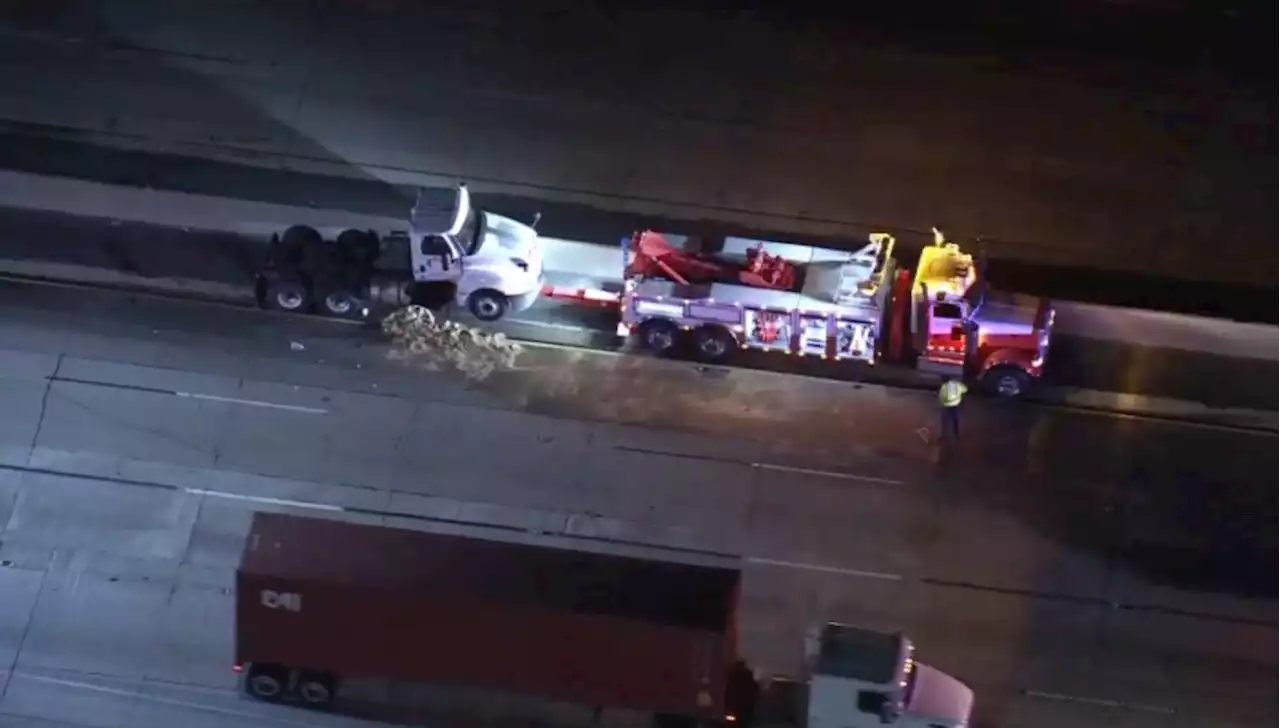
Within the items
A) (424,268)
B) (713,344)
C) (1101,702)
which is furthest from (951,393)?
(424,268)

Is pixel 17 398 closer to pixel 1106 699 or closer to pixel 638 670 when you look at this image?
pixel 638 670

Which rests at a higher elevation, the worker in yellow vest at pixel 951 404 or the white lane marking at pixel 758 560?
the worker in yellow vest at pixel 951 404

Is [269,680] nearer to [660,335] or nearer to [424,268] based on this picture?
[424,268]

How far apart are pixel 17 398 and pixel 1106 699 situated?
53.4ft

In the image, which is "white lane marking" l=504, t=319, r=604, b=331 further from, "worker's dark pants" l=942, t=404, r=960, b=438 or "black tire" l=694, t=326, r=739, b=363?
"worker's dark pants" l=942, t=404, r=960, b=438

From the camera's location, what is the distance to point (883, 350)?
27.0m

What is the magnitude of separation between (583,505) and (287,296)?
5876 millimetres

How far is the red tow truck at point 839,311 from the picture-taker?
2614 centimetres

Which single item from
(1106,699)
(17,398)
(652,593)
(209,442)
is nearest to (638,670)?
(652,593)

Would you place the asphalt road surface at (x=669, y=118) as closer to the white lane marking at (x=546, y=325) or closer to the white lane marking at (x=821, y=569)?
the white lane marking at (x=546, y=325)

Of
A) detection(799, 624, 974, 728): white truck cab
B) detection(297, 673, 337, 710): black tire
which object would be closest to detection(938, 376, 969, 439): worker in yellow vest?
detection(799, 624, 974, 728): white truck cab

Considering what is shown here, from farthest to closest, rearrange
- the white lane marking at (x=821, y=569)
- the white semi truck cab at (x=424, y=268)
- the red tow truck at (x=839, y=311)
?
the white semi truck cab at (x=424, y=268), the red tow truck at (x=839, y=311), the white lane marking at (x=821, y=569)

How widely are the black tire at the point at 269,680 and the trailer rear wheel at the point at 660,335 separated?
763 centimetres

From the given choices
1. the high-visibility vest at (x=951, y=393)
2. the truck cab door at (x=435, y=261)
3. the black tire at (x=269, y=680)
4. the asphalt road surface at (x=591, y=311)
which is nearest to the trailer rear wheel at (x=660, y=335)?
the asphalt road surface at (x=591, y=311)
